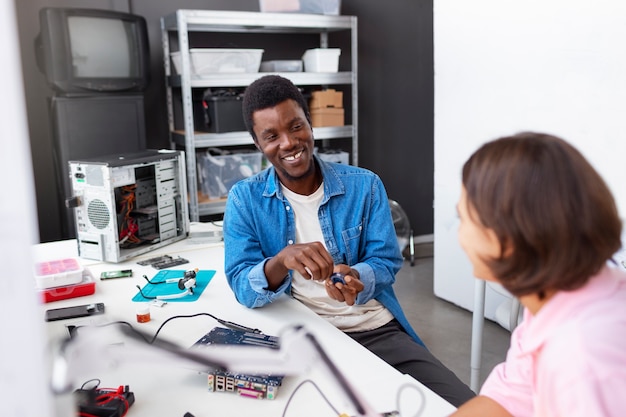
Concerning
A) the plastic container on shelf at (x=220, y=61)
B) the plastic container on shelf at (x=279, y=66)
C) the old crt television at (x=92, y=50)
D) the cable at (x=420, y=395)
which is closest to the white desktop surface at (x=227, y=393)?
the cable at (x=420, y=395)

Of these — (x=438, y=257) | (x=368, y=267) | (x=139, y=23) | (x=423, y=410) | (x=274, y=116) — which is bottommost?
(x=438, y=257)

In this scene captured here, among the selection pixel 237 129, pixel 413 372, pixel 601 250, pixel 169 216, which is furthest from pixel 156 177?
pixel 601 250

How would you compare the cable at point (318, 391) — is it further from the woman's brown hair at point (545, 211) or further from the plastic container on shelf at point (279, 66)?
the plastic container on shelf at point (279, 66)

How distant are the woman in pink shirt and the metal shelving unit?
2.70 metres

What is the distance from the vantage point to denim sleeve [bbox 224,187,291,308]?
4.90 ft

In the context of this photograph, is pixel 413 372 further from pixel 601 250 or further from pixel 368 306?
pixel 601 250

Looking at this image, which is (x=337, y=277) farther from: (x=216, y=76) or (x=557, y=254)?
(x=216, y=76)

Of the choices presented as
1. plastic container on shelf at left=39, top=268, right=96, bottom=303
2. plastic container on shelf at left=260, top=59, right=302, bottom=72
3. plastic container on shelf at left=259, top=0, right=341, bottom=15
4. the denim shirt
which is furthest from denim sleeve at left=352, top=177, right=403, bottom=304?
plastic container on shelf at left=259, top=0, right=341, bottom=15

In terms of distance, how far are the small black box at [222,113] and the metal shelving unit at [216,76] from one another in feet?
0.13

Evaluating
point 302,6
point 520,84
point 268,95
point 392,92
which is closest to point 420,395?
point 268,95

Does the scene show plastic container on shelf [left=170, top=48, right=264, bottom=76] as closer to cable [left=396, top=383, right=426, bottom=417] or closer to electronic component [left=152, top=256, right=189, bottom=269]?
electronic component [left=152, top=256, right=189, bottom=269]

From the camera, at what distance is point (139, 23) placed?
308 cm

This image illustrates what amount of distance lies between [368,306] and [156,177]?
95 cm

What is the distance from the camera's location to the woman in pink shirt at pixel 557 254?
66 cm
